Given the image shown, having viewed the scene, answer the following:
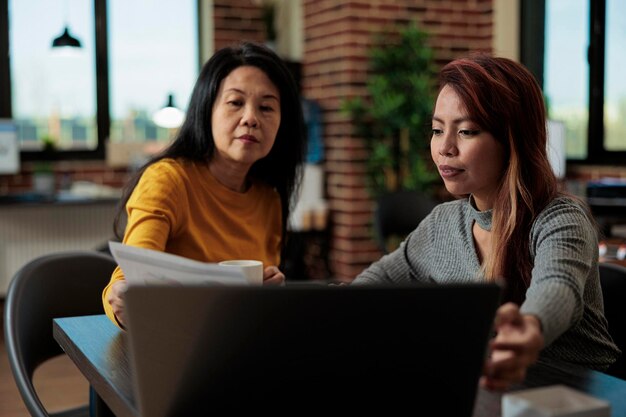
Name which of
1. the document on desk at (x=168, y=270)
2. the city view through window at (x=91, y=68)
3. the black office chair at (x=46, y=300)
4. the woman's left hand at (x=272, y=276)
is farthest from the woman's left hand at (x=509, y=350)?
the city view through window at (x=91, y=68)

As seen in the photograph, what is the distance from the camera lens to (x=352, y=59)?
500 centimetres

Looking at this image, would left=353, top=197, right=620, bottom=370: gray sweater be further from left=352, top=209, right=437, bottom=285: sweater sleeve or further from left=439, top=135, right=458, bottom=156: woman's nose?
left=439, top=135, right=458, bottom=156: woman's nose

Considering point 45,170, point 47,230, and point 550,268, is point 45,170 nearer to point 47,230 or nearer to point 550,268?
point 47,230

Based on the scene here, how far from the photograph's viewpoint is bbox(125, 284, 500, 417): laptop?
84cm

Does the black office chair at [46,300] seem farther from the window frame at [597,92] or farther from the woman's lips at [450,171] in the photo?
the window frame at [597,92]

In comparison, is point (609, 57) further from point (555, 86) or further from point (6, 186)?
point (6, 186)

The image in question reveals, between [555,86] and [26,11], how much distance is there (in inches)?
154

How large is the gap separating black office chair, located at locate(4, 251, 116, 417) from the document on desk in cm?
61

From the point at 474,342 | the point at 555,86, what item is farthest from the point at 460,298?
the point at 555,86

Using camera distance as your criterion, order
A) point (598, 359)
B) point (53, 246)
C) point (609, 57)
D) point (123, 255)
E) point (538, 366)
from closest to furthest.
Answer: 1. point (123, 255)
2. point (538, 366)
3. point (598, 359)
4. point (609, 57)
5. point (53, 246)

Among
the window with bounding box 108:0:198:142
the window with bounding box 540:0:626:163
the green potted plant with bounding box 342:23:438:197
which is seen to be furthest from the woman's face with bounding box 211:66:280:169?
the window with bounding box 108:0:198:142

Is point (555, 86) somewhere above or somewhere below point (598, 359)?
above

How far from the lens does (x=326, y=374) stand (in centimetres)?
89

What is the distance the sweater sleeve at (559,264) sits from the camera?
113 cm
